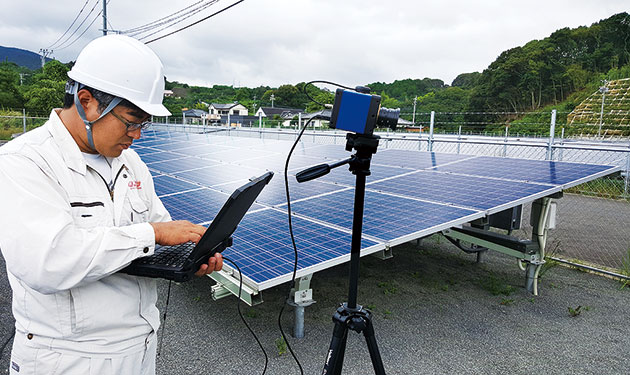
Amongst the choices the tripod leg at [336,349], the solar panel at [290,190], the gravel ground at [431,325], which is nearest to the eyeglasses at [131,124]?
the tripod leg at [336,349]

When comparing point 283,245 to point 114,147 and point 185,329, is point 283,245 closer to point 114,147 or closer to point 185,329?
point 185,329

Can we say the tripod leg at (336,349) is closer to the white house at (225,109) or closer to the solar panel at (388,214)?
the solar panel at (388,214)

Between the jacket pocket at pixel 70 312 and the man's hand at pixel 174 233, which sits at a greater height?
the man's hand at pixel 174 233

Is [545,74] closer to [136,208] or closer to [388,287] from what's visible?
[388,287]

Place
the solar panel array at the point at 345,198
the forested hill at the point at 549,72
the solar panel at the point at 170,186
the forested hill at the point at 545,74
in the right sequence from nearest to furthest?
the solar panel array at the point at 345,198 → the solar panel at the point at 170,186 → the forested hill at the point at 545,74 → the forested hill at the point at 549,72

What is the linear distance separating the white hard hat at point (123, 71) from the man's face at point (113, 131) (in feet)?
0.21

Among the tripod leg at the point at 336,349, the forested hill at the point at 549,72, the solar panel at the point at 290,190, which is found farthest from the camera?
the forested hill at the point at 549,72

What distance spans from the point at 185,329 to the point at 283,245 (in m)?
1.48

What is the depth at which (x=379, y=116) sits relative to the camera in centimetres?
191

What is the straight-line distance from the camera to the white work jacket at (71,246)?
1280 mm

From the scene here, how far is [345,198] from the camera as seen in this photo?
15.8ft

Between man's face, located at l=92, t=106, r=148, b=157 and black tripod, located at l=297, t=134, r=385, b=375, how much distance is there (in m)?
0.76

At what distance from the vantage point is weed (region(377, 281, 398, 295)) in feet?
16.7

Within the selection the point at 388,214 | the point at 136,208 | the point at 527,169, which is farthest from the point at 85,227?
the point at 527,169
